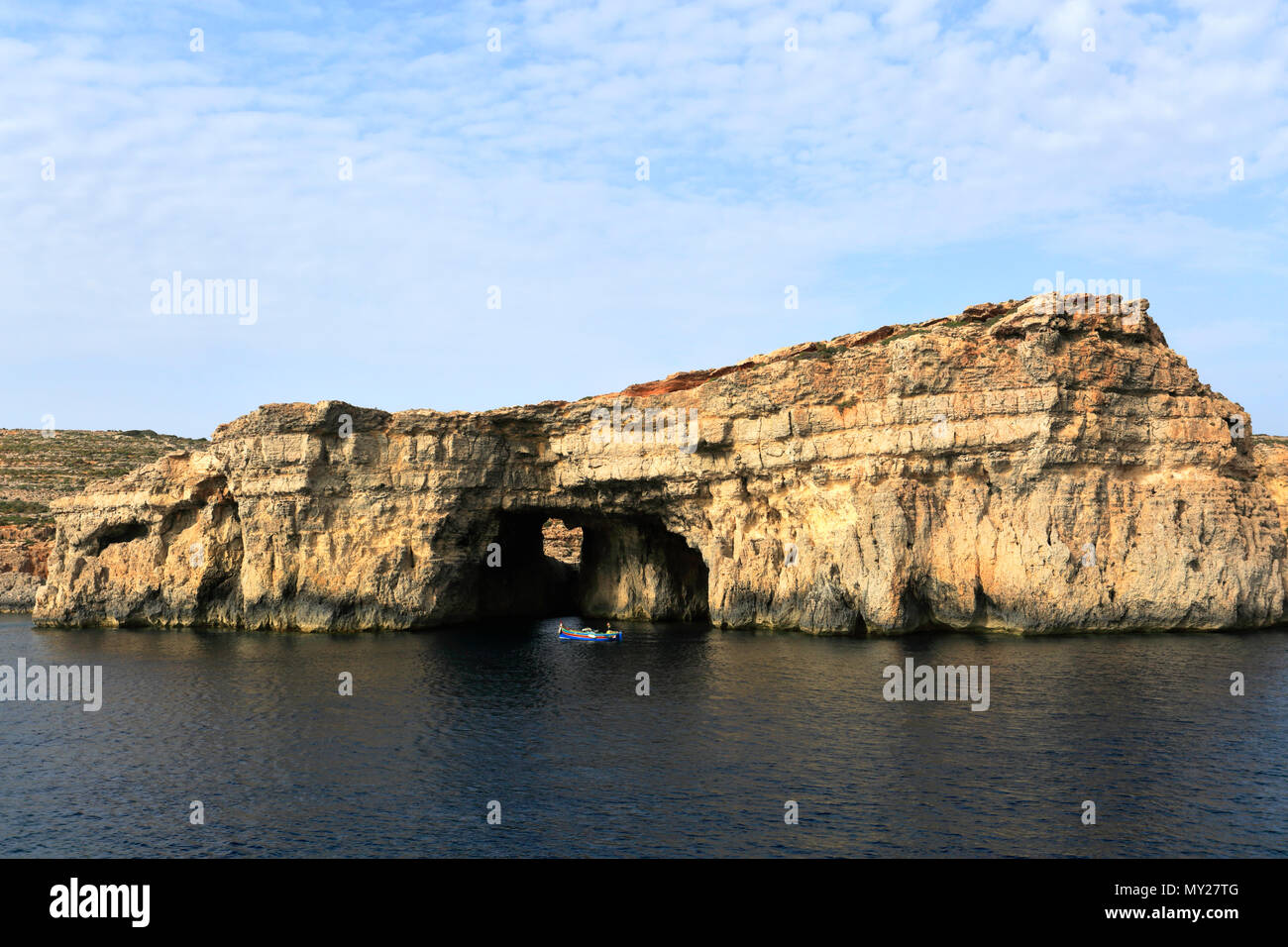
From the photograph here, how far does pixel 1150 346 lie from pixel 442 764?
43.4 m

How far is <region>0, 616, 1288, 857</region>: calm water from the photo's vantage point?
20.5m

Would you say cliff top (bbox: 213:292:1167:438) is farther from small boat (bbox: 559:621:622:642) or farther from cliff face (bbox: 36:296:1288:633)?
small boat (bbox: 559:621:622:642)

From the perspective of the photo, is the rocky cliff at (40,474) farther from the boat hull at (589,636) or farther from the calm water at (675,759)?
the calm water at (675,759)

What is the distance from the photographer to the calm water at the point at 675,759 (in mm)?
20516

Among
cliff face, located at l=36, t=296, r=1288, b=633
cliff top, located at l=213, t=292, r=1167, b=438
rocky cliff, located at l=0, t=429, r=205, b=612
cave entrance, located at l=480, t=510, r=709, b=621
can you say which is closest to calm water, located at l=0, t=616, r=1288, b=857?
cliff face, located at l=36, t=296, r=1288, b=633

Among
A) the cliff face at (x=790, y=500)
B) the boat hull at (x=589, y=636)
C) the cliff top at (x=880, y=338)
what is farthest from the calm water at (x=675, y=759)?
the cliff top at (x=880, y=338)

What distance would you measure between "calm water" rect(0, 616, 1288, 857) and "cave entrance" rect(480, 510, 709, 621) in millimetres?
24488

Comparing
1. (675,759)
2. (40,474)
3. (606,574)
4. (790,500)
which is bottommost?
(675,759)

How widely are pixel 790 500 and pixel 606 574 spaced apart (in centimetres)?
2227

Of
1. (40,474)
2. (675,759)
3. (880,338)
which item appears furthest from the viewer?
(40,474)

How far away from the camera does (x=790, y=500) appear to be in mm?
53844

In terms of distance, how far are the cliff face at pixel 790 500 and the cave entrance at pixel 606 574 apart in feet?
0.93

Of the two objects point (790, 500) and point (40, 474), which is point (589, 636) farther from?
point (40, 474)

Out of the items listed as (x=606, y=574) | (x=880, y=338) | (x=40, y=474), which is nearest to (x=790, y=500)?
(x=880, y=338)
